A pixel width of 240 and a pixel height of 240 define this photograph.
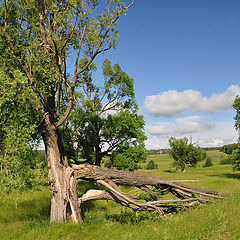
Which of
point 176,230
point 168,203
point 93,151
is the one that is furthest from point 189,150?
point 176,230

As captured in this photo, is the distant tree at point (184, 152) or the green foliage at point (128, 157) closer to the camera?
the green foliage at point (128, 157)

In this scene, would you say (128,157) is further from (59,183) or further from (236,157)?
(236,157)

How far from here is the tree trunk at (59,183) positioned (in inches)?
427

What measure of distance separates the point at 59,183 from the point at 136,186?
443 cm

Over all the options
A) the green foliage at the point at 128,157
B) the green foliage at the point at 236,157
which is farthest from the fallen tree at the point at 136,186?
the green foliage at the point at 236,157

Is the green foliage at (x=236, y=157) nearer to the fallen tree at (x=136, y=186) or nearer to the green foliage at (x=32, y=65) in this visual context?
the fallen tree at (x=136, y=186)

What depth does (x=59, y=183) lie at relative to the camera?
11.2 m

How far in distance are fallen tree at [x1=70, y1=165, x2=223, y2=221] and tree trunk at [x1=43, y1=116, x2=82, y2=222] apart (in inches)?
12.5

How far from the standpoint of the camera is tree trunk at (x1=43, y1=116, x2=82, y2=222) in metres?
10.9

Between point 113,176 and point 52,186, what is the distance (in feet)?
11.3

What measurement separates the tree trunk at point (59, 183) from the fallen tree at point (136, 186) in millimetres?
317

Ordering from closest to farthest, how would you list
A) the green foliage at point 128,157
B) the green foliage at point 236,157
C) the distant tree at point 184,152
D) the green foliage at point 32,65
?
the green foliage at point 32,65 < the green foliage at point 128,157 < the green foliage at point 236,157 < the distant tree at point 184,152

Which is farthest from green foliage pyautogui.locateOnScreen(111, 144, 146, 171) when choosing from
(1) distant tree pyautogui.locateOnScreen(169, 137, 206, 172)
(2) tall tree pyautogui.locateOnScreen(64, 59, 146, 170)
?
(1) distant tree pyautogui.locateOnScreen(169, 137, 206, 172)

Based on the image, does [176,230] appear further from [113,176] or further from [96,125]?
[96,125]
